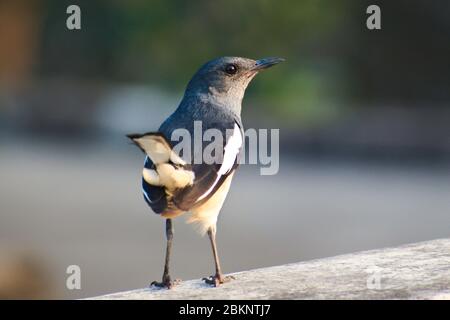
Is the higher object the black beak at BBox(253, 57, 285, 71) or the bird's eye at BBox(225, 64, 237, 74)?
the black beak at BBox(253, 57, 285, 71)

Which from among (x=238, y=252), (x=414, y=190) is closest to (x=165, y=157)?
(x=238, y=252)

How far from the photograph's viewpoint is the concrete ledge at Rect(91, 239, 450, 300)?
12.4ft

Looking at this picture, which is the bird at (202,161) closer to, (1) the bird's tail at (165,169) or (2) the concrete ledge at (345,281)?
(1) the bird's tail at (165,169)

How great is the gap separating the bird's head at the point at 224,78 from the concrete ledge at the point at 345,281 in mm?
1179

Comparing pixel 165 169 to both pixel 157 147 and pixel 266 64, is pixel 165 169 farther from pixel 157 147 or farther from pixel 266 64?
pixel 266 64

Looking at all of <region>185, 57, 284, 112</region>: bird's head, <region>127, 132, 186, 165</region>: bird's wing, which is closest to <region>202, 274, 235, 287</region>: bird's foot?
<region>127, 132, 186, 165</region>: bird's wing

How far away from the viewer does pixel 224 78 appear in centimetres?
529

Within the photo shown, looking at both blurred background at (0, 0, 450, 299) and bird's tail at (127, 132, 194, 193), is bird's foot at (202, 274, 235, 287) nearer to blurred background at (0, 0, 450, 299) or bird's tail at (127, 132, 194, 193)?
bird's tail at (127, 132, 194, 193)

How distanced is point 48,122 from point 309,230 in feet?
23.7

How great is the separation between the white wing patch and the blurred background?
4.71m

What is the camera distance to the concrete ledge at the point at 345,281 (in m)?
3.79

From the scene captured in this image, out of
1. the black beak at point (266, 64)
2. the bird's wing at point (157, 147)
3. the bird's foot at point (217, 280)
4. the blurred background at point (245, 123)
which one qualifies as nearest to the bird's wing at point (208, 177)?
the bird's wing at point (157, 147)

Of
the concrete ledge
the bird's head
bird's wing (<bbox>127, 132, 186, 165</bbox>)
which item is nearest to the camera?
the concrete ledge

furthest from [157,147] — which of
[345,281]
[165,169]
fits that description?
[345,281]
